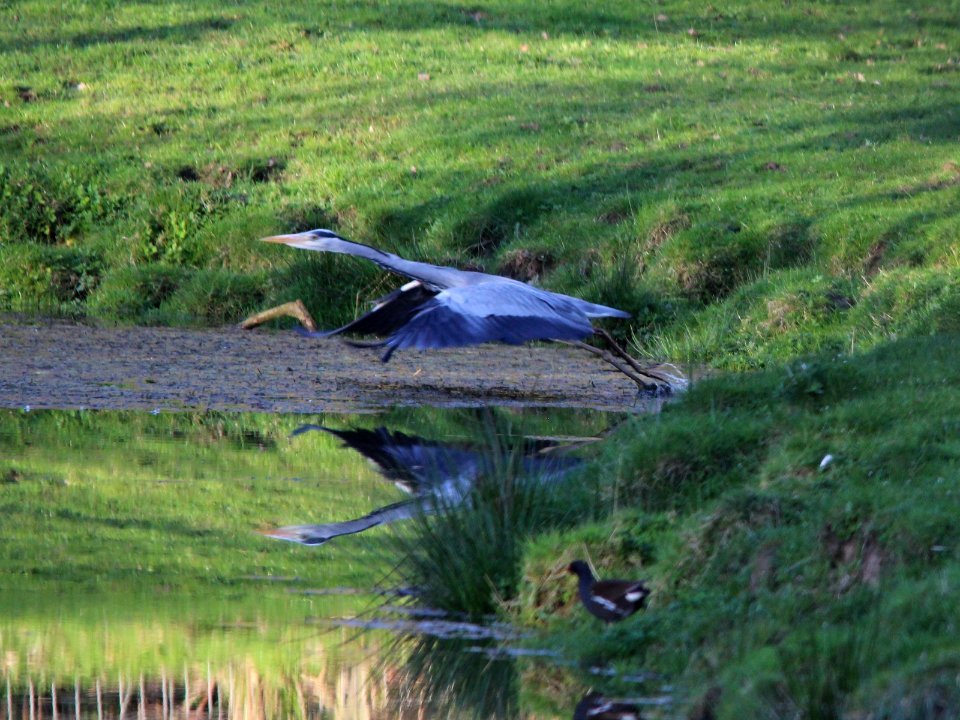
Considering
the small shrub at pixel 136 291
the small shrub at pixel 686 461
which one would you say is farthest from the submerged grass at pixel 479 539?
the small shrub at pixel 136 291

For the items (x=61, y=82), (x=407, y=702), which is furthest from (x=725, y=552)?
(x=61, y=82)

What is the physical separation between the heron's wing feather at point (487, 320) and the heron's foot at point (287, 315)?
15.4 feet

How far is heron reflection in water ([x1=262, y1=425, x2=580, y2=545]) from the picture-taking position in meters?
5.85

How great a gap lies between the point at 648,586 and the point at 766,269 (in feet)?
23.9

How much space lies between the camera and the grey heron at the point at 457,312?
7.00 meters

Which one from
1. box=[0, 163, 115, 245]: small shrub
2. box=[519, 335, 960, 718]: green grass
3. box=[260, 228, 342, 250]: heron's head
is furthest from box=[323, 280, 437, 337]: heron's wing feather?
box=[0, 163, 115, 245]: small shrub

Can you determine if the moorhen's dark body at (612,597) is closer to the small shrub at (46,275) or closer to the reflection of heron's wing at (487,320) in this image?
the reflection of heron's wing at (487,320)

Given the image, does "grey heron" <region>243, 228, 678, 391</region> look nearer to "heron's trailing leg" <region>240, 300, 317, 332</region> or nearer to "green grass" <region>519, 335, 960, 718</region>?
"green grass" <region>519, 335, 960, 718</region>

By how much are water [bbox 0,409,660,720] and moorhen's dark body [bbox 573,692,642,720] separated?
0.18ft

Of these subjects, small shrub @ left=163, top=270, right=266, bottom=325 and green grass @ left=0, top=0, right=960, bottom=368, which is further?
small shrub @ left=163, top=270, right=266, bottom=325

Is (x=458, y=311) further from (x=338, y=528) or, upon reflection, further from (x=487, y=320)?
(x=338, y=528)

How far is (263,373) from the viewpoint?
10.7 m

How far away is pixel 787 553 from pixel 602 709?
836 millimetres

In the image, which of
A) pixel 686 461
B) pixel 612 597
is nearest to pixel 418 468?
pixel 686 461
